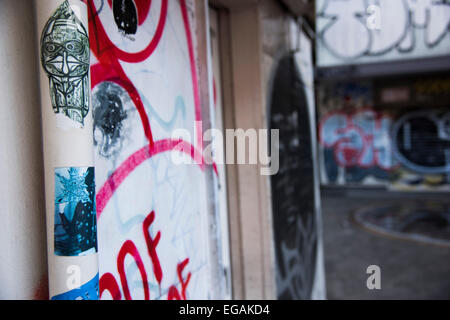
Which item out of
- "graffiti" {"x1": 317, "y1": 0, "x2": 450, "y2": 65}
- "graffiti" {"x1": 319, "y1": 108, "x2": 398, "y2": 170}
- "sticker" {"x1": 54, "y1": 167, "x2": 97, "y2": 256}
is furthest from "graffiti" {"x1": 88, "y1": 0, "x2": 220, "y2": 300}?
"graffiti" {"x1": 319, "y1": 108, "x2": 398, "y2": 170}

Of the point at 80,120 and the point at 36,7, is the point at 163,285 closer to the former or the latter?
the point at 80,120

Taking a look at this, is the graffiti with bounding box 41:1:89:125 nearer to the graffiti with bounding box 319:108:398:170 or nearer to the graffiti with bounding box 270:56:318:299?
the graffiti with bounding box 270:56:318:299

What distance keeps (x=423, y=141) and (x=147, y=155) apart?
1388 centimetres

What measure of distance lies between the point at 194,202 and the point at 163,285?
1.65 ft

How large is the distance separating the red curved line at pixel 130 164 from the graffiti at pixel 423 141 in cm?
1329

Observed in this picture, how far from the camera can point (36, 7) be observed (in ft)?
3.55

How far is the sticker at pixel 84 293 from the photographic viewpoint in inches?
42.6

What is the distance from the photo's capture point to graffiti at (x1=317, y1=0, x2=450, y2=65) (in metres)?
2.58

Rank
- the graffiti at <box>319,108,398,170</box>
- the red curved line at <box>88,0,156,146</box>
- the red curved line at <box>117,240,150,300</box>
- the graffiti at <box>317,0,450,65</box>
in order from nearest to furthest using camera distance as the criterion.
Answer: the red curved line at <box>88,0,156,146</box>
the red curved line at <box>117,240,150,300</box>
the graffiti at <box>317,0,450,65</box>
the graffiti at <box>319,108,398,170</box>

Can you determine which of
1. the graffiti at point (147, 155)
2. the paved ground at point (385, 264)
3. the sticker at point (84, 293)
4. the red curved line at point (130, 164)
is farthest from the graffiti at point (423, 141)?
the sticker at point (84, 293)

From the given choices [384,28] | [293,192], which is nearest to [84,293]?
[384,28]

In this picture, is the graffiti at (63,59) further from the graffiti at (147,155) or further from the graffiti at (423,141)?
the graffiti at (423,141)

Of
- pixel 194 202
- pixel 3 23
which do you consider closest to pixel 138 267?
pixel 194 202

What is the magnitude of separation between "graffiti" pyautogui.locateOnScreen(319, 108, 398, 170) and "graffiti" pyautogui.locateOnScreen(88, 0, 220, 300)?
12.9m
